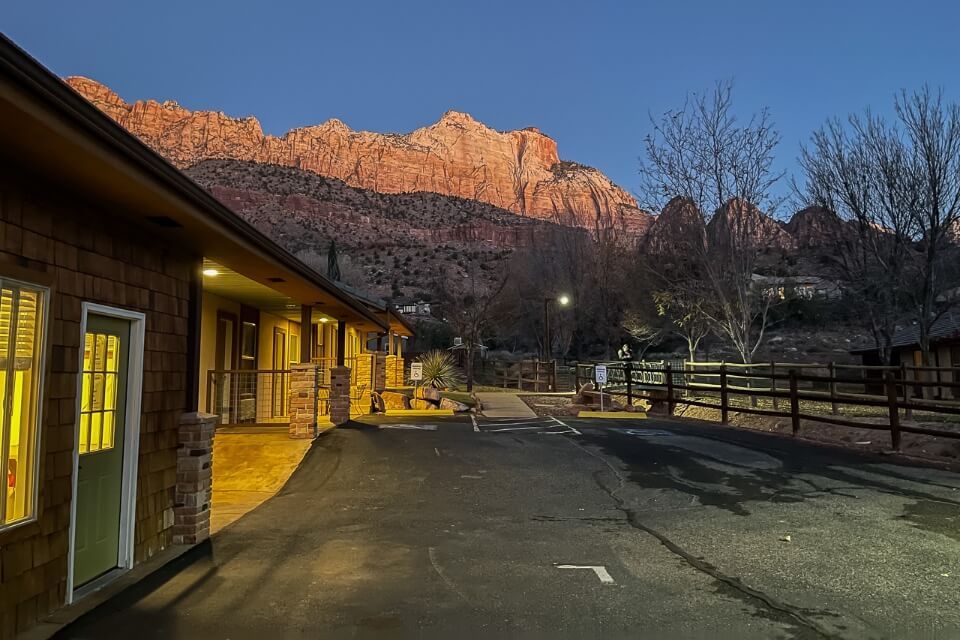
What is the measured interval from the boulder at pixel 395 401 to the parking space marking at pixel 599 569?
531 inches

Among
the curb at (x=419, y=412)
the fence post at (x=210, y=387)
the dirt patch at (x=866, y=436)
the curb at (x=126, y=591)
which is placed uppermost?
the fence post at (x=210, y=387)

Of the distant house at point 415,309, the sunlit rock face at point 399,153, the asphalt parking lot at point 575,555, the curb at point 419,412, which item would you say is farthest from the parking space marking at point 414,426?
the sunlit rock face at point 399,153

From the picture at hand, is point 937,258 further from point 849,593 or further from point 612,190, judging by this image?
point 612,190

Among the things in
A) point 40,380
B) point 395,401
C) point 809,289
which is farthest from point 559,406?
point 809,289

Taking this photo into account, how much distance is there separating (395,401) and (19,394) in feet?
48.3

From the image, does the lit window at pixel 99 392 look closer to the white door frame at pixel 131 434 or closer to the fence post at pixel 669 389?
the white door frame at pixel 131 434

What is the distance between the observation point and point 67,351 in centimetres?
427

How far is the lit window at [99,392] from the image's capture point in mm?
4660

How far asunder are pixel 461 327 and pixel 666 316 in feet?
43.7

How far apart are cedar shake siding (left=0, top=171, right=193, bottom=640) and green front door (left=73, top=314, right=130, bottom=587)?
0.21 m

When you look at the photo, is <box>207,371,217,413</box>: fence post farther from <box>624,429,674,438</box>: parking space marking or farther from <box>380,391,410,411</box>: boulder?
<box>624,429,674,438</box>: parking space marking

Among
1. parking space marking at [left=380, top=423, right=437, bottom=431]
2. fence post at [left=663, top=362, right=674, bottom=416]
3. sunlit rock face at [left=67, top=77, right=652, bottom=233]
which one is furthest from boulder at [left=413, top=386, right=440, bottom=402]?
sunlit rock face at [left=67, top=77, right=652, bottom=233]

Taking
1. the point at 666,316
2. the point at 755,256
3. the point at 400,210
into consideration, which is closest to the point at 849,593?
the point at 755,256

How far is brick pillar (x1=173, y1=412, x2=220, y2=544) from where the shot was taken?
19.0 feet
